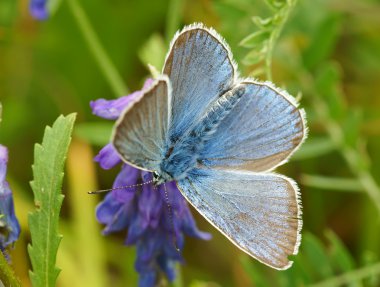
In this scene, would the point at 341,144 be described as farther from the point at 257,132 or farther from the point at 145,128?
the point at 145,128

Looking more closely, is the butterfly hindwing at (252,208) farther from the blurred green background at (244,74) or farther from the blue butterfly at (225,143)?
the blurred green background at (244,74)

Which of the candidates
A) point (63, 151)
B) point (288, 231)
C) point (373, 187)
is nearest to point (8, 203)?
point (63, 151)

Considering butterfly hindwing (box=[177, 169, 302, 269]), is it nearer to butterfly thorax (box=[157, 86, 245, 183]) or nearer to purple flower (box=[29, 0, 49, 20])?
butterfly thorax (box=[157, 86, 245, 183])

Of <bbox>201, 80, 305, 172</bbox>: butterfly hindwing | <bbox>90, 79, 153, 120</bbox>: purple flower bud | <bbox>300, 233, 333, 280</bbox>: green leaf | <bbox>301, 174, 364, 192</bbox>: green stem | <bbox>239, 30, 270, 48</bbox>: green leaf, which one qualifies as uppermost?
<bbox>90, 79, 153, 120</bbox>: purple flower bud

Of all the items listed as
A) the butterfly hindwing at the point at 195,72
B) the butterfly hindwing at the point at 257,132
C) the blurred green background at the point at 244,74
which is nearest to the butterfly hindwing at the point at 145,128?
the butterfly hindwing at the point at 195,72

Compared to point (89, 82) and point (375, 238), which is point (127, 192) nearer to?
point (375, 238)

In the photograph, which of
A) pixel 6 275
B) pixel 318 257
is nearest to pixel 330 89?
pixel 318 257

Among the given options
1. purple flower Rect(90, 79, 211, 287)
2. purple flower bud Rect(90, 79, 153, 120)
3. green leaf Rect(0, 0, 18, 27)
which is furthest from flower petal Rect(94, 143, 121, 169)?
green leaf Rect(0, 0, 18, 27)
